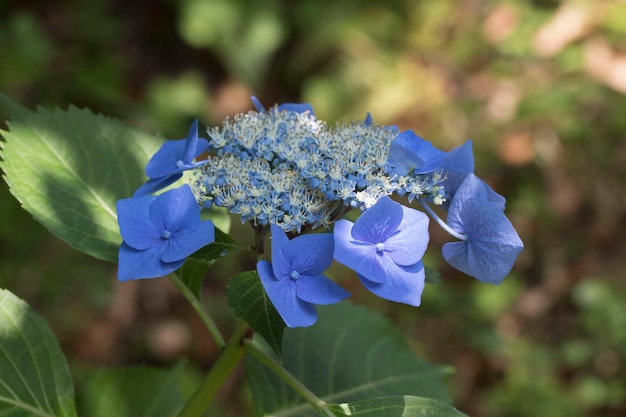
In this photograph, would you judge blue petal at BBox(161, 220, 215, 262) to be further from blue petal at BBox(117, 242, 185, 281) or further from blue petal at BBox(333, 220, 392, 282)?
blue petal at BBox(333, 220, 392, 282)

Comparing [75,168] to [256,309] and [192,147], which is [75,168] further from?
[256,309]

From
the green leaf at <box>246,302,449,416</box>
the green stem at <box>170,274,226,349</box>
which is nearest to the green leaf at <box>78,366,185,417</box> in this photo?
the green leaf at <box>246,302,449,416</box>

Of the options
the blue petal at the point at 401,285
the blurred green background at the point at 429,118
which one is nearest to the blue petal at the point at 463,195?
the blue petal at the point at 401,285

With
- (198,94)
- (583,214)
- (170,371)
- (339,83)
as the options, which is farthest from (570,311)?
(170,371)

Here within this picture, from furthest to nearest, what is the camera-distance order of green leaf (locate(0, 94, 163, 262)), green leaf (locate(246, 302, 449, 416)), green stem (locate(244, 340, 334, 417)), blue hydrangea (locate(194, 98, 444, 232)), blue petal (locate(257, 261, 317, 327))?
green leaf (locate(246, 302, 449, 416)) < green leaf (locate(0, 94, 163, 262)) < green stem (locate(244, 340, 334, 417)) < blue hydrangea (locate(194, 98, 444, 232)) < blue petal (locate(257, 261, 317, 327))

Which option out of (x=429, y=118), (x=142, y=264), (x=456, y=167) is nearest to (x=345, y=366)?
(x=456, y=167)

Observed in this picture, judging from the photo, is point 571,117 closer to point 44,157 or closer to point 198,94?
point 198,94

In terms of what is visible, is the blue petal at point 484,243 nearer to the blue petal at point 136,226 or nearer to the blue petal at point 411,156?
the blue petal at point 411,156
